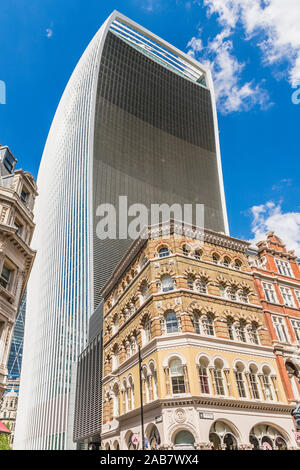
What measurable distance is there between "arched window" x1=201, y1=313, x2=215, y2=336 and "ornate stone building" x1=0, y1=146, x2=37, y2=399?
16.7m

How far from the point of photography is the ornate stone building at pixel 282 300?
3166 centimetres

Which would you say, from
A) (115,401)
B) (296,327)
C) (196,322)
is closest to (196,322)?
(196,322)

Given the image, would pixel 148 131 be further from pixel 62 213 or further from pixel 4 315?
pixel 4 315

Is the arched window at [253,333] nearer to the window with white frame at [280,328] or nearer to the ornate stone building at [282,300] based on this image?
the ornate stone building at [282,300]

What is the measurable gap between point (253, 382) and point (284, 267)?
53.3ft

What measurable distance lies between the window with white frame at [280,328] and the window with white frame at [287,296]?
2799 millimetres

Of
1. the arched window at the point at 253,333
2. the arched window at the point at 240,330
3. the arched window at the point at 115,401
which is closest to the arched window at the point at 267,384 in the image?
the arched window at the point at 253,333

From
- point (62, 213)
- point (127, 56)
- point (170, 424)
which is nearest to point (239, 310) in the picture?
point (170, 424)

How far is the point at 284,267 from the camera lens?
1586 inches

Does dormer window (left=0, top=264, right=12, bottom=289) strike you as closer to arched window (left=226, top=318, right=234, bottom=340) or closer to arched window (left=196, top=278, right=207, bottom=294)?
arched window (left=196, top=278, right=207, bottom=294)

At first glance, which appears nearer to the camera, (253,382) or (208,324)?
(253,382)

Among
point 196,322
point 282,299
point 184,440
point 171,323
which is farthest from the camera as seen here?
point 282,299

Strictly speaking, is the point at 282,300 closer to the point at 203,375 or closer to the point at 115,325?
the point at 203,375

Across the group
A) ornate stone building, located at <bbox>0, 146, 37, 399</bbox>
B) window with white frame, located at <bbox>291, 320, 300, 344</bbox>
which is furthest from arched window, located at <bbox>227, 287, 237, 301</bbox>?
ornate stone building, located at <bbox>0, 146, 37, 399</bbox>
